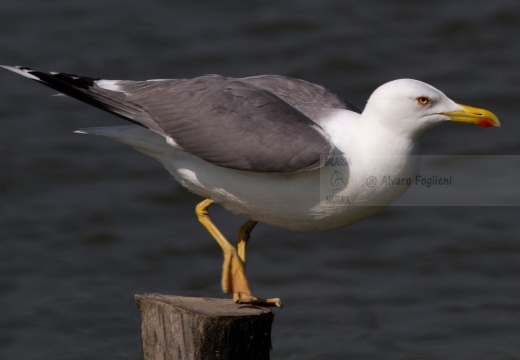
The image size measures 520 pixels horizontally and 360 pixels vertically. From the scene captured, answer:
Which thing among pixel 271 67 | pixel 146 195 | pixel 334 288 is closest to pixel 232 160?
pixel 334 288

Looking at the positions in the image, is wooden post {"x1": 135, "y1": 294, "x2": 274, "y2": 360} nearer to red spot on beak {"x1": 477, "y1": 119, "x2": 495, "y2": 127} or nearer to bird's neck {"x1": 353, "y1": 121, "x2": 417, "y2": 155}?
bird's neck {"x1": 353, "y1": 121, "x2": 417, "y2": 155}

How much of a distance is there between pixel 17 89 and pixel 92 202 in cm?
195

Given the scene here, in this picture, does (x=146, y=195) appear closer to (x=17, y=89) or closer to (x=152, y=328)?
(x=17, y=89)

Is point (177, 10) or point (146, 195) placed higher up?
point (177, 10)

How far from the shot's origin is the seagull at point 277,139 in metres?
5.42

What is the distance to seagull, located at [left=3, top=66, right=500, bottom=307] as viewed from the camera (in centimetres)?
542

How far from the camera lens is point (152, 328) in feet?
17.4

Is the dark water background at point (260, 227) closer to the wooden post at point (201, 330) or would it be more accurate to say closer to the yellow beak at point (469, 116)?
the wooden post at point (201, 330)

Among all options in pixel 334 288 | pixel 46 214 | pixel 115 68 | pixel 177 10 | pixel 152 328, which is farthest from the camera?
pixel 177 10

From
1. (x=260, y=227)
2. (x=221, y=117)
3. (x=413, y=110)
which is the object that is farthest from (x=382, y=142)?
(x=260, y=227)

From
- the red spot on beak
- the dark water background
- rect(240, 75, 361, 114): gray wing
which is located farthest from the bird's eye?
the dark water background

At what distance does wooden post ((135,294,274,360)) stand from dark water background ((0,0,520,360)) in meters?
3.14

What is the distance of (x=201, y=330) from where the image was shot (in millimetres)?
5117

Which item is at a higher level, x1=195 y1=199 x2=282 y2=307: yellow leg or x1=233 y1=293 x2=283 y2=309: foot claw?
x1=195 y1=199 x2=282 y2=307: yellow leg
